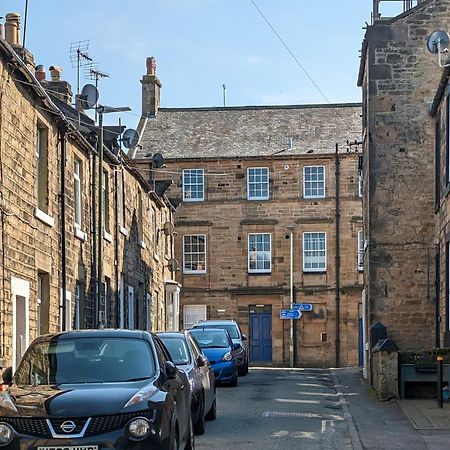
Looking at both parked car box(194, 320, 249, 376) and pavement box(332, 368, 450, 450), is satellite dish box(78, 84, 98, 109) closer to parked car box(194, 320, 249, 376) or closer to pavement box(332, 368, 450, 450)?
parked car box(194, 320, 249, 376)

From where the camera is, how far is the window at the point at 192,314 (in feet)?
162

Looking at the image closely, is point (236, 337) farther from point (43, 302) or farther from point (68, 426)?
point (68, 426)

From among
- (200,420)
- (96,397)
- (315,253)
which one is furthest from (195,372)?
(315,253)

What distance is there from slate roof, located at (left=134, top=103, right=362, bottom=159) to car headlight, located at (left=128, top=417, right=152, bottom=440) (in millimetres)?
39392

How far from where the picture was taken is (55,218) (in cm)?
2155

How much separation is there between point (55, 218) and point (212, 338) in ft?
22.7

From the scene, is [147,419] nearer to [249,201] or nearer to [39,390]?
[39,390]

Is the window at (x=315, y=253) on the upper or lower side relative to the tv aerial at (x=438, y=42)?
lower

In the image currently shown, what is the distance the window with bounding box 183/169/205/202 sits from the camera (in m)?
49.3

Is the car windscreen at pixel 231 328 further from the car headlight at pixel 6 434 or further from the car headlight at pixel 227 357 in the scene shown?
the car headlight at pixel 6 434

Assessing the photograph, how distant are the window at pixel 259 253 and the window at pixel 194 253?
2290 millimetres

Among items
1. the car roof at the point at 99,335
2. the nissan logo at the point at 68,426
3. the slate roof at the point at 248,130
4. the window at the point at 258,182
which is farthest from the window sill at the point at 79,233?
the window at the point at 258,182

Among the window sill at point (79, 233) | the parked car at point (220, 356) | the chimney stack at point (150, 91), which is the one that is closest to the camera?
the window sill at point (79, 233)

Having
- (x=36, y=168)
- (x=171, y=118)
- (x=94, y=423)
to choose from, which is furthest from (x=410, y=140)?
(x=171, y=118)
